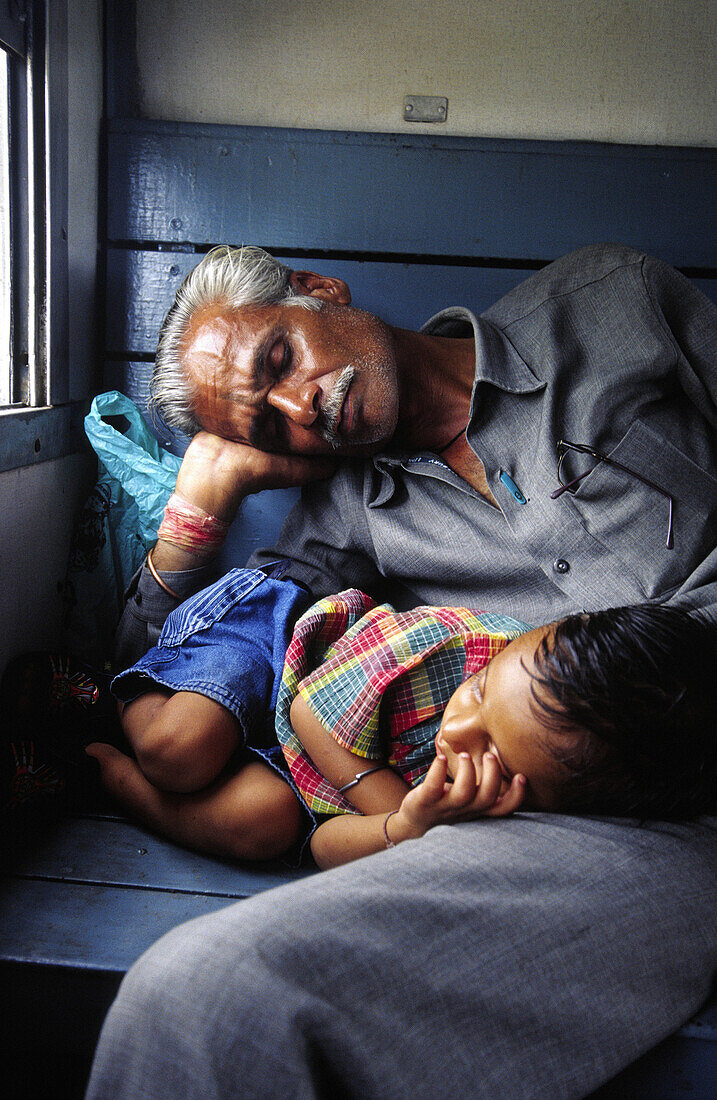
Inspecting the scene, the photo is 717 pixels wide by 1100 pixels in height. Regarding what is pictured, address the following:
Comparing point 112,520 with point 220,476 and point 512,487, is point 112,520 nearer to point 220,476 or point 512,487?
point 220,476

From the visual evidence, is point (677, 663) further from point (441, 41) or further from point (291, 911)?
point (441, 41)

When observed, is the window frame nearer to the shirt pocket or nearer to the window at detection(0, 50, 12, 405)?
the window at detection(0, 50, 12, 405)

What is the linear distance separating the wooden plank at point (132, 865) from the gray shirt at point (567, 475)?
0.52 meters

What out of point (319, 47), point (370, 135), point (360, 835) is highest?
point (319, 47)

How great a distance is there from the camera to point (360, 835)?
121 cm

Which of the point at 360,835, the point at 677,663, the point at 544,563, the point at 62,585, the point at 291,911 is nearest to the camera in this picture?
the point at 291,911

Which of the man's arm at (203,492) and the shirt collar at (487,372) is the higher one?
the shirt collar at (487,372)

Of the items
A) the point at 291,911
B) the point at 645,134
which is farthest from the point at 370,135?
the point at 291,911

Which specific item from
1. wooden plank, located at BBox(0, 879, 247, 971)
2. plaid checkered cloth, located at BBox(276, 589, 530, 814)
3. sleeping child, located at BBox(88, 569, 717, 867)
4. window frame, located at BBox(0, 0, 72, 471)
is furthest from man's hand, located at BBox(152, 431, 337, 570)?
wooden plank, located at BBox(0, 879, 247, 971)

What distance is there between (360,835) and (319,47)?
5.93 ft

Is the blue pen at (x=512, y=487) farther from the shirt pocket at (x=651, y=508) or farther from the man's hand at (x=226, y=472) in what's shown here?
the man's hand at (x=226, y=472)

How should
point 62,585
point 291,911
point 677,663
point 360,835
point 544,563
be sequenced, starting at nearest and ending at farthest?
point 291,911
point 677,663
point 360,835
point 544,563
point 62,585

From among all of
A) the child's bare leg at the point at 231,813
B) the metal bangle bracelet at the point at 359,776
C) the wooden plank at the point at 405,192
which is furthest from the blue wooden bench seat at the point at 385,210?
the metal bangle bracelet at the point at 359,776

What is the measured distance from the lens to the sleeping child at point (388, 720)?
1054mm
